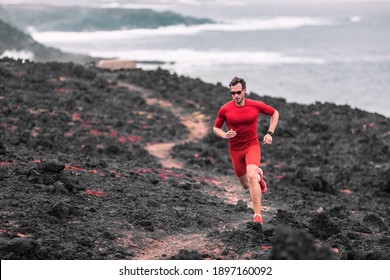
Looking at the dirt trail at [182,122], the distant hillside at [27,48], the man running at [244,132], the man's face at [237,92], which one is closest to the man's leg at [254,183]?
the man running at [244,132]

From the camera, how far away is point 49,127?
25.4m

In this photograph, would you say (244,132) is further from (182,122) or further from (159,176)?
(182,122)

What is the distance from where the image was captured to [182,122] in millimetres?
30266

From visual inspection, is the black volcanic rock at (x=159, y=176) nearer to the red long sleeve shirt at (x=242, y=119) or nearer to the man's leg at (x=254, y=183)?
the man's leg at (x=254, y=183)

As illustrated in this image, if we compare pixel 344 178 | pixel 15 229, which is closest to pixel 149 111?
pixel 344 178

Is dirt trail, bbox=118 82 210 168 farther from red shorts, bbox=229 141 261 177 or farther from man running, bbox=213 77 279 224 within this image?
man running, bbox=213 77 279 224

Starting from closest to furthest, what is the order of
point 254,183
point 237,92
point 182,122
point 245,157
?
point 237,92, point 254,183, point 245,157, point 182,122

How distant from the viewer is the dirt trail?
23.6 metres

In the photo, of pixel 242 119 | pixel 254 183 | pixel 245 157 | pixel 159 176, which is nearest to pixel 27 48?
pixel 159 176

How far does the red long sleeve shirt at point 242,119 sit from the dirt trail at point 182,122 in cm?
1187

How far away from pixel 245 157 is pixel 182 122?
19892 millimetres

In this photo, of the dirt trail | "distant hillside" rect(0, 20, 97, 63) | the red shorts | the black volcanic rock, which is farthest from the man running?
"distant hillside" rect(0, 20, 97, 63)

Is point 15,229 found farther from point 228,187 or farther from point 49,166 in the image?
point 228,187

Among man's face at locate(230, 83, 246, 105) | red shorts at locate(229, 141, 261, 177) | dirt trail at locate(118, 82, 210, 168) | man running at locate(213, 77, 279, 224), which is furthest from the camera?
dirt trail at locate(118, 82, 210, 168)
